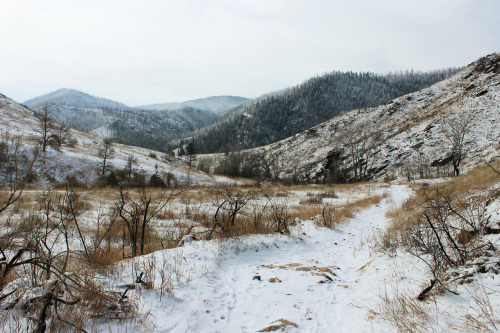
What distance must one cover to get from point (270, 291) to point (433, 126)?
5641 centimetres

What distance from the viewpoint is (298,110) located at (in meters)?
184

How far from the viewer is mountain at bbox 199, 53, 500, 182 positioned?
120ft

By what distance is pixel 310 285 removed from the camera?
13.8 ft

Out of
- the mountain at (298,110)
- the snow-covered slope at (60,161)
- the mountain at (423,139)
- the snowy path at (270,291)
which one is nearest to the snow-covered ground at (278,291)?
the snowy path at (270,291)

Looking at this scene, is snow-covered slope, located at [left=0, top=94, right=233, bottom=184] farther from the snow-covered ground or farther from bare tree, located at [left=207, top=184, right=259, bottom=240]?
the snow-covered ground

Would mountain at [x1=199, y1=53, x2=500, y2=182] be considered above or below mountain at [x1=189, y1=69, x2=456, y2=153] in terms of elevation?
below

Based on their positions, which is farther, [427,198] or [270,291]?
[427,198]

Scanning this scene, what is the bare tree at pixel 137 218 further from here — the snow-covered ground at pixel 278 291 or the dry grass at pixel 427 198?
the dry grass at pixel 427 198

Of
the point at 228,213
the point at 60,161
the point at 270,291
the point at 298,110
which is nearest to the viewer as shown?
the point at 270,291

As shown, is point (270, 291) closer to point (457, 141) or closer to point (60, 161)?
point (457, 141)

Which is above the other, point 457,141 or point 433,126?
point 433,126

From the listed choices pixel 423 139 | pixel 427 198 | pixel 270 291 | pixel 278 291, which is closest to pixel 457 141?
pixel 423 139

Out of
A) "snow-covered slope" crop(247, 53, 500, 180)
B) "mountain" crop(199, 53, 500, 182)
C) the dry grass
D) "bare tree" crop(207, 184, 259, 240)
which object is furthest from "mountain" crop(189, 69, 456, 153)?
the dry grass

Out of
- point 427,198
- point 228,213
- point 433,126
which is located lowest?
point 228,213
